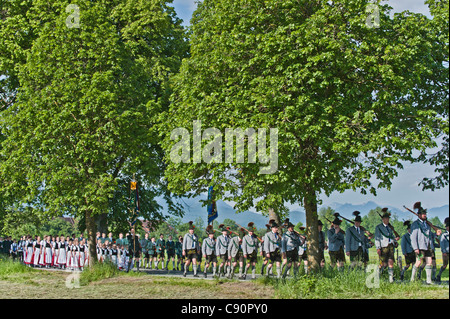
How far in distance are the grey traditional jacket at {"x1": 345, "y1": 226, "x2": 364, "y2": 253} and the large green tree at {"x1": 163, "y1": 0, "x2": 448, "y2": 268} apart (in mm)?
1172

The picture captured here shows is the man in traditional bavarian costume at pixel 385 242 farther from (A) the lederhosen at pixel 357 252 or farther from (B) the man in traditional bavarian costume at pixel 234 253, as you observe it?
(B) the man in traditional bavarian costume at pixel 234 253

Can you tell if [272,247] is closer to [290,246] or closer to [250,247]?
[290,246]

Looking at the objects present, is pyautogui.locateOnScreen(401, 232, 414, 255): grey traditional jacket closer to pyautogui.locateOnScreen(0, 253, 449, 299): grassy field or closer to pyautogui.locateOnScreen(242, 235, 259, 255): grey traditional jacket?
pyautogui.locateOnScreen(0, 253, 449, 299): grassy field

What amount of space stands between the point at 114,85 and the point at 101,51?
1.67 meters

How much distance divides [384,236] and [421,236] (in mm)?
1126

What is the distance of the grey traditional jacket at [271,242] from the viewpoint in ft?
62.4

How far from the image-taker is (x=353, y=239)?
18.3 metres

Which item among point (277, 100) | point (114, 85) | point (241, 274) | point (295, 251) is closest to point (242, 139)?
point (277, 100)

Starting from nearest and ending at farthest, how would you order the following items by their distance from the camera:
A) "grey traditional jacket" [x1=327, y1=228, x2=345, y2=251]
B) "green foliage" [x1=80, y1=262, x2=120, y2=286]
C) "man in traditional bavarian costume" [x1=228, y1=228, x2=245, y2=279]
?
"grey traditional jacket" [x1=327, y1=228, x2=345, y2=251]
"green foliage" [x1=80, y1=262, x2=120, y2=286]
"man in traditional bavarian costume" [x1=228, y1=228, x2=245, y2=279]

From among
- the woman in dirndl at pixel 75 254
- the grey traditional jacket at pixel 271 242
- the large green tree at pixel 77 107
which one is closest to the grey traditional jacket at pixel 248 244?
the grey traditional jacket at pixel 271 242

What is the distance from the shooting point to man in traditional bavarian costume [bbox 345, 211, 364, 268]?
18.2 meters

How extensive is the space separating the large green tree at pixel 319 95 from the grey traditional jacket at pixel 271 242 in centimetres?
133

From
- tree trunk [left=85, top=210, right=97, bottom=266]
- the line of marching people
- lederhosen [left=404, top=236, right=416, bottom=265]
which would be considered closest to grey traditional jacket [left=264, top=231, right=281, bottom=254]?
lederhosen [left=404, top=236, right=416, bottom=265]
